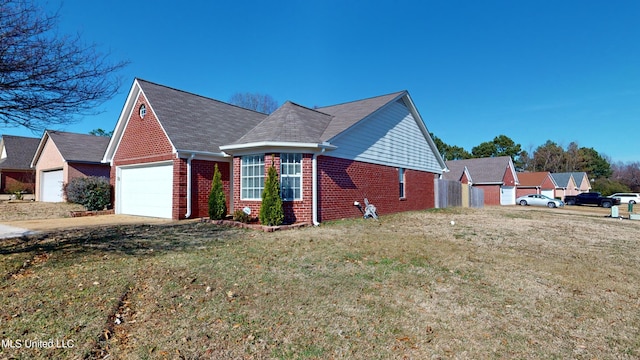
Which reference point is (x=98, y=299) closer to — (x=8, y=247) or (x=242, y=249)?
(x=242, y=249)

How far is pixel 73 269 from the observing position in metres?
5.62

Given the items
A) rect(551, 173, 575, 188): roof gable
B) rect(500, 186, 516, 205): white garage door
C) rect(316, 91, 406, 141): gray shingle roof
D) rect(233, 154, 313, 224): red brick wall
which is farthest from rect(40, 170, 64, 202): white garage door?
rect(551, 173, 575, 188): roof gable

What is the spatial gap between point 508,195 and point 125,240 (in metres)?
38.4

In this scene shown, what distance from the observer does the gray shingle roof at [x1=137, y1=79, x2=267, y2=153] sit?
13107 mm

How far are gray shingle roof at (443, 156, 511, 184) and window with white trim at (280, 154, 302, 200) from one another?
2625 centimetres

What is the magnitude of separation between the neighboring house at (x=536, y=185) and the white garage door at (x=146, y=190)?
41.9 metres

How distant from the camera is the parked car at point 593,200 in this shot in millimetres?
33125

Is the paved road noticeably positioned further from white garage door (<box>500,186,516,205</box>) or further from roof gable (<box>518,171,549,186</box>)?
roof gable (<box>518,171,549,186</box>)

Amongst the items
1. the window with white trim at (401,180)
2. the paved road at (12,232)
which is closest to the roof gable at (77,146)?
the paved road at (12,232)

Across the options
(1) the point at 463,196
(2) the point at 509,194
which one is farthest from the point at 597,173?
(1) the point at 463,196

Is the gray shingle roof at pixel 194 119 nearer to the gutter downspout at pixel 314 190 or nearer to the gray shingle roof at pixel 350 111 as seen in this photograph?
the gutter downspout at pixel 314 190

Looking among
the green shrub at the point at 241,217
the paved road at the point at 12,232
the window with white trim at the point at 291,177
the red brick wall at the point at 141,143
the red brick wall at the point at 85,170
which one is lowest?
the paved road at the point at 12,232

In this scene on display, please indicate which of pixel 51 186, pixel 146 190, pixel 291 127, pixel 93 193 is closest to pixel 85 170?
pixel 51 186

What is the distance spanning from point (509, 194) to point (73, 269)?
132 feet
